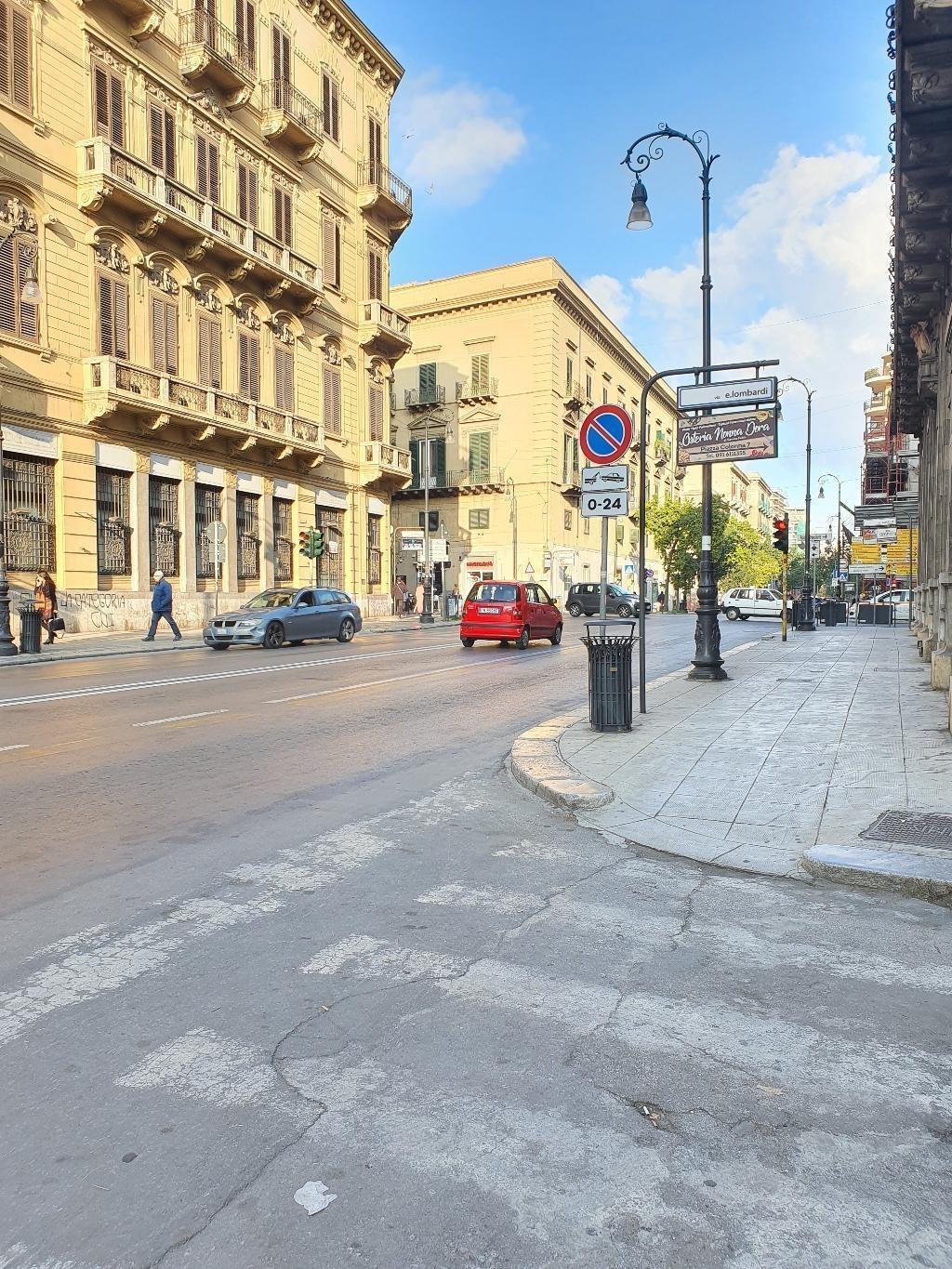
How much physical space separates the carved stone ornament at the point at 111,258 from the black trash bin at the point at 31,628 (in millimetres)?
11345

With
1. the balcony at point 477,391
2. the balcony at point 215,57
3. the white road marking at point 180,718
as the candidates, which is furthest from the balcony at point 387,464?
the white road marking at point 180,718

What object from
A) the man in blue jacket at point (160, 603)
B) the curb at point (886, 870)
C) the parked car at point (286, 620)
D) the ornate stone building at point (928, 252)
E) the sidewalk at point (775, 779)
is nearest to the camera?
the curb at point (886, 870)

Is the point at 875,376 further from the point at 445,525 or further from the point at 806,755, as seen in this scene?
the point at 806,755

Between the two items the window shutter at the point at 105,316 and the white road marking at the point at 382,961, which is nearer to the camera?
the white road marking at the point at 382,961

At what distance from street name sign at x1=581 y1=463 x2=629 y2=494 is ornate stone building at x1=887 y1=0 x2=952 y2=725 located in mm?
4130

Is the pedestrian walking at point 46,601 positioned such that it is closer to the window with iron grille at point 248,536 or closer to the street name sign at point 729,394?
the window with iron grille at point 248,536

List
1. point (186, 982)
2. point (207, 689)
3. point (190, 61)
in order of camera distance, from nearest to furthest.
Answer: point (186, 982), point (207, 689), point (190, 61)

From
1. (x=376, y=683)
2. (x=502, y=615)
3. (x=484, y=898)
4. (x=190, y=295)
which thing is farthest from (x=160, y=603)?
(x=484, y=898)

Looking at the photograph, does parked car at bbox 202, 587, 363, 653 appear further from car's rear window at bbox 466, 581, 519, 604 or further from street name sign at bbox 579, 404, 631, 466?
street name sign at bbox 579, 404, 631, 466

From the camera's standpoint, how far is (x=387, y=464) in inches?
1497

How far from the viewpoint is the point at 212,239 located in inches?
1101

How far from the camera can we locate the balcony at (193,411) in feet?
79.4

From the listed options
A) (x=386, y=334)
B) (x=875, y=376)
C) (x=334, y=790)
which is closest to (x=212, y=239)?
(x=386, y=334)

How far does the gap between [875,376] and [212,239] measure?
60.9 metres
